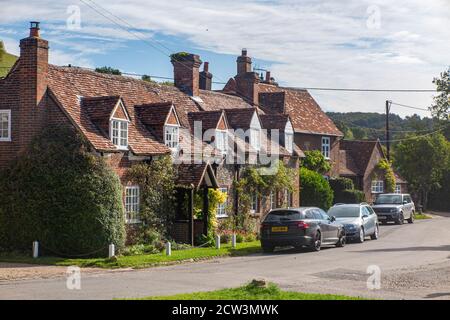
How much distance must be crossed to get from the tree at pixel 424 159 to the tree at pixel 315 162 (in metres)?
17.0

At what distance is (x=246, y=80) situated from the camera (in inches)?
1671

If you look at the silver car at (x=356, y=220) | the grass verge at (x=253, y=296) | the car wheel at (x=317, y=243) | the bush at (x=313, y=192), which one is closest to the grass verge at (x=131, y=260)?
the car wheel at (x=317, y=243)

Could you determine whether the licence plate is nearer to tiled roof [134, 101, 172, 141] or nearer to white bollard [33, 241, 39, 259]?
tiled roof [134, 101, 172, 141]

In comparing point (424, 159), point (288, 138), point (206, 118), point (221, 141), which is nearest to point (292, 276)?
point (221, 141)

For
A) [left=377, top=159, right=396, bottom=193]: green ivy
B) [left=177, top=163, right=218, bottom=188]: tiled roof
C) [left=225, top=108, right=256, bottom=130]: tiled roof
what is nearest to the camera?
[left=177, top=163, right=218, bottom=188]: tiled roof

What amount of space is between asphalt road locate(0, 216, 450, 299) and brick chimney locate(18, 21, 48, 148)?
7.25 metres

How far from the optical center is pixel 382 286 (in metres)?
15.2

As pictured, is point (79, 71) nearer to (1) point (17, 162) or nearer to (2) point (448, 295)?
(1) point (17, 162)

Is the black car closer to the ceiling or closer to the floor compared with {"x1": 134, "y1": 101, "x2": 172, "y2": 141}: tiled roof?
closer to the floor

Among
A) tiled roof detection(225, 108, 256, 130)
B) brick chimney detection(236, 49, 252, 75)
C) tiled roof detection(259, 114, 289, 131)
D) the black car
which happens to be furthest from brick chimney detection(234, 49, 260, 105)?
the black car

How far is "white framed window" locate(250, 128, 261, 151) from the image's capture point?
114 feet

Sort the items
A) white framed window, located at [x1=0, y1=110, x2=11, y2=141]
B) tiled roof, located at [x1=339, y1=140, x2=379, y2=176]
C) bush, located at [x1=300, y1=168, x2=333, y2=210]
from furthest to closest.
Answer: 1. tiled roof, located at [x1=339, y1=140, x2=379, y2=176]
2. bush, located at [x1=300, y1=168, x2=333, y2=210]
3. white framed window, located at [x1=0, y1=110, x2=11, y2=141]

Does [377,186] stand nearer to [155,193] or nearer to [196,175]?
[196,175]

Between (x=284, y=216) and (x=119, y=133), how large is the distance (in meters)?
7.05
